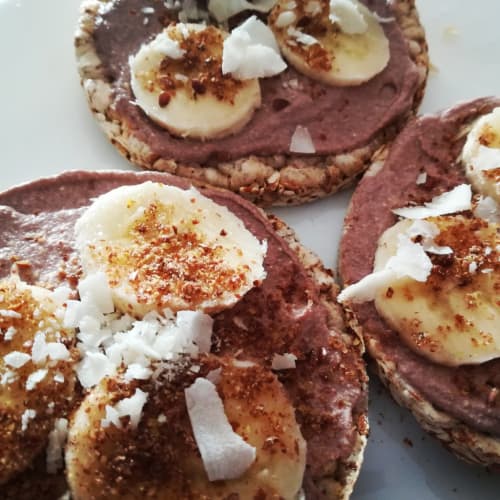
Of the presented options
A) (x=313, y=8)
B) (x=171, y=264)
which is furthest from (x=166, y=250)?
(x=313, y=8)

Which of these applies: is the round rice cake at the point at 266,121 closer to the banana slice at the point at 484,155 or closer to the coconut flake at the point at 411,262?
the banana slice at the point at 484,155

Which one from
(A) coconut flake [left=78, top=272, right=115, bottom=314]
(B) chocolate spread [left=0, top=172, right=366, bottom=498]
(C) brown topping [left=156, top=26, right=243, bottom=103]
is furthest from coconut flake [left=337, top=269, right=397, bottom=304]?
(C) brown topping [left=156, top=26, right=243, bottom=103]

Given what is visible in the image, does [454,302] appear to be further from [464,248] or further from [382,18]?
[382,18]

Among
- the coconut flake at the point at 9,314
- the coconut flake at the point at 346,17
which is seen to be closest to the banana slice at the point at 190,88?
the coconut flake at the point at 346,17

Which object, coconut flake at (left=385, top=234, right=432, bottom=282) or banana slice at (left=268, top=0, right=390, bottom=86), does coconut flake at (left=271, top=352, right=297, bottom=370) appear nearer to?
coconut flake at (left=385, top=234, right=432, bottom=282)

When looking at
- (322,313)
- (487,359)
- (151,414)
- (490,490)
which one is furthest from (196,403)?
(490,490)

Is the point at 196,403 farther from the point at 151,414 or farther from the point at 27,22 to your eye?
the point at 27,22

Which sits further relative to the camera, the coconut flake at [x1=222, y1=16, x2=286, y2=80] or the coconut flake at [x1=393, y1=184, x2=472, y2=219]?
the coconut flake at [x1=222, y1=16, x2=286, y2=80]
